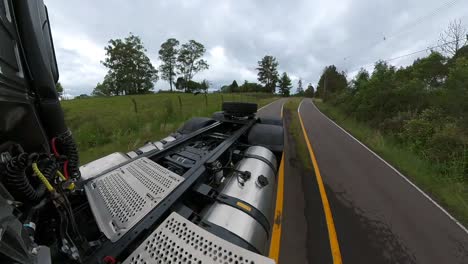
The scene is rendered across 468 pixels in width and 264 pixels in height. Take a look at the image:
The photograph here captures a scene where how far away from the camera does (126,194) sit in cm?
178

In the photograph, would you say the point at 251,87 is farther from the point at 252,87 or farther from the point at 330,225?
the point at 330,225

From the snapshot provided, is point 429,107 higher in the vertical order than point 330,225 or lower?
higher

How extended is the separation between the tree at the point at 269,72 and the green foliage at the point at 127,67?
38.9 m

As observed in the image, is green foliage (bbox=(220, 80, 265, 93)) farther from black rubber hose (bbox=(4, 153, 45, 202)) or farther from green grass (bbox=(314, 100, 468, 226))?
black rubber hose (bbox=(4, 153, 45, 202))

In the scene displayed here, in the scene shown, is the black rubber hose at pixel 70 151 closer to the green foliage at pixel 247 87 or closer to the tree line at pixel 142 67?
the tree line at pixel 142 67

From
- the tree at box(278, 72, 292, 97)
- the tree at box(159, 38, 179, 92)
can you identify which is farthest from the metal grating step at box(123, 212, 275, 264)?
the tree at box(278, 72, 292, 97)

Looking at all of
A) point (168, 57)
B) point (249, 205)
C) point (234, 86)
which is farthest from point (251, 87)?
point (249, 205)

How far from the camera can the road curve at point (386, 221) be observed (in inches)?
107

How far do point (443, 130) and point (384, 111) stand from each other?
5.09m

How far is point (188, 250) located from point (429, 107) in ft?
40.4

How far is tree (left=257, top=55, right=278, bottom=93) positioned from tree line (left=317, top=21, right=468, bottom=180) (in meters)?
58.2

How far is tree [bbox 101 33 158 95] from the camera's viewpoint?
45500 millimetres

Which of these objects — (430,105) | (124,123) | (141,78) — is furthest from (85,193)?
(141,78)

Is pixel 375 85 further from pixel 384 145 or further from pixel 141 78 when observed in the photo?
pixel 141 78
